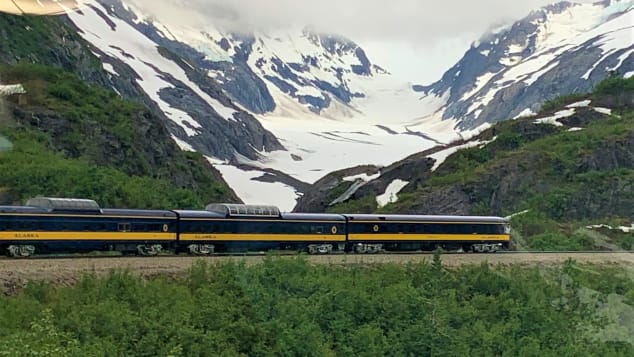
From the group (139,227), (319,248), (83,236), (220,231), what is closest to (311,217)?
(319,248)

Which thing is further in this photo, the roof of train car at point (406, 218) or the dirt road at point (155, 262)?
the roof of train car at point (406, 218)

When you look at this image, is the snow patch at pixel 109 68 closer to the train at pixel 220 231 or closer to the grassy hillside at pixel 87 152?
the grassy hillside at pixel 87 152

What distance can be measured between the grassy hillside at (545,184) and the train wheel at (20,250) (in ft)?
55.3

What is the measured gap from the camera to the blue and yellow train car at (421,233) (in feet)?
72.9

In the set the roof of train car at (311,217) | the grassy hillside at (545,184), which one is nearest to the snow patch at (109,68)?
the grassy hillside at (545,184)

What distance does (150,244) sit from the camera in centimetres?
1864

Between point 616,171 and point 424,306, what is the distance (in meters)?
24.8

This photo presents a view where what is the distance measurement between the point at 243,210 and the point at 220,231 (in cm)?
90

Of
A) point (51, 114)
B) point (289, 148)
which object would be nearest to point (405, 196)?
point (51, 114)

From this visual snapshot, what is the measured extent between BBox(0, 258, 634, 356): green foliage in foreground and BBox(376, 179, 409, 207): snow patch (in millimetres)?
20632

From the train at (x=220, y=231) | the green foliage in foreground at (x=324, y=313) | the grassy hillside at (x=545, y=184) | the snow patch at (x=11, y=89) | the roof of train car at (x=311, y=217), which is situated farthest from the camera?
the snow patch at (x=11, y=89)

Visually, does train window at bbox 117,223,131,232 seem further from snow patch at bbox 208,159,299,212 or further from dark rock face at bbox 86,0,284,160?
dark rock face at bbox 86,0,284,160

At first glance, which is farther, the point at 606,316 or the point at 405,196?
the point at 405,196

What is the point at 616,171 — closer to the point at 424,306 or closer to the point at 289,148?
the point at 424,306
